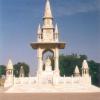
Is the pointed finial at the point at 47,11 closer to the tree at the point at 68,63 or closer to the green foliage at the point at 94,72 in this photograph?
→ the green foliage at the point at 94,72

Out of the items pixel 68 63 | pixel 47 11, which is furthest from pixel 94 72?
pixel 68 63

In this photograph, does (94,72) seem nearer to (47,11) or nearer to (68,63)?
(47,11)

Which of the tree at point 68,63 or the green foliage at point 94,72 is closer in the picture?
the green foliage at point 94,72

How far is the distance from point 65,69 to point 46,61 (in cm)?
1045

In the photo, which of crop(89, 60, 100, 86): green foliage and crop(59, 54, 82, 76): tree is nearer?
crop(89, 60, 100, 86): green foliage

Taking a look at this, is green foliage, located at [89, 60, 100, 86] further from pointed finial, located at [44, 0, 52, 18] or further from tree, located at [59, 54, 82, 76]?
pointed finial, located at [44, 0, 52, 18]

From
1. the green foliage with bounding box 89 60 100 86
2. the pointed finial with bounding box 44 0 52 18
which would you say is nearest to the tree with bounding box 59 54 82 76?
the green foliage with bounding box 89 60 100 86

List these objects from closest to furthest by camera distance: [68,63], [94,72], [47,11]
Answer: [47,11] → [94,72] → [68,63]

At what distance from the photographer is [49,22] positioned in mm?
36562

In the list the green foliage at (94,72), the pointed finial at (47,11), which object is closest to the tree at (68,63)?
the green foliage at (94,72)

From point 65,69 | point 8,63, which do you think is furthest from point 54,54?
point 65,69

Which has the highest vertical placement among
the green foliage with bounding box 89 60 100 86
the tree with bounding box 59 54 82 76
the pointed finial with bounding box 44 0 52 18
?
the pointed finial with bounding box 44 0 52 18

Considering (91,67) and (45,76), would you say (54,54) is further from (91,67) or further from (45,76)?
(91,67)

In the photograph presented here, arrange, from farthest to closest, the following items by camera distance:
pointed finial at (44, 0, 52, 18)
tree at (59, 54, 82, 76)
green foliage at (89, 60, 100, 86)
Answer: tree at (59, 54, 82, 76) → pointed finial at (44, 0, 52, 18) → green foliage at (89, 60, 100, 86)
